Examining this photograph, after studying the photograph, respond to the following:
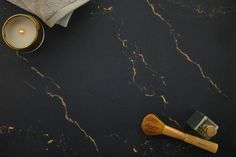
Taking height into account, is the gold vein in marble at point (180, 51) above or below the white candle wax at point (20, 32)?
below

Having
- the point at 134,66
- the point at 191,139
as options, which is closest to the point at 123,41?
the point at 134,66

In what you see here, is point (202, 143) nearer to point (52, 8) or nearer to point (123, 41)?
point (123, 41)

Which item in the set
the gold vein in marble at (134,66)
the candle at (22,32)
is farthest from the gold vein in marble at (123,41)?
the candle at (22,32)

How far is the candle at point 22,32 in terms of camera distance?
95 cm

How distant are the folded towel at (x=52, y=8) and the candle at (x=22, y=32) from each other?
0.03m

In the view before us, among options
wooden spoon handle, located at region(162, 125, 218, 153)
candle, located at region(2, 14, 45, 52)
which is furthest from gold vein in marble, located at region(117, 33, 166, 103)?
candle, located at region(2, 14, 45, 52)

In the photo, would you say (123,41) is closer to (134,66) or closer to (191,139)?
(134,66)

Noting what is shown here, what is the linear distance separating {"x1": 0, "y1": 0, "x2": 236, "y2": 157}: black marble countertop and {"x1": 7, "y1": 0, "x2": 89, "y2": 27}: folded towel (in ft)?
0.24

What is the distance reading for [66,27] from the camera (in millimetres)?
1005

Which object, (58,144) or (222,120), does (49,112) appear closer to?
(58,144)

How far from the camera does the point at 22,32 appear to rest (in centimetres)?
96

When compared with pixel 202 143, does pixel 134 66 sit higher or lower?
higher

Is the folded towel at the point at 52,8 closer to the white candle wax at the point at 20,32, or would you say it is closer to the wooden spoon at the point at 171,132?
the white candle wax at the point at 20,32

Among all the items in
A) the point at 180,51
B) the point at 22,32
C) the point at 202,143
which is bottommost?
the point at 202,143
